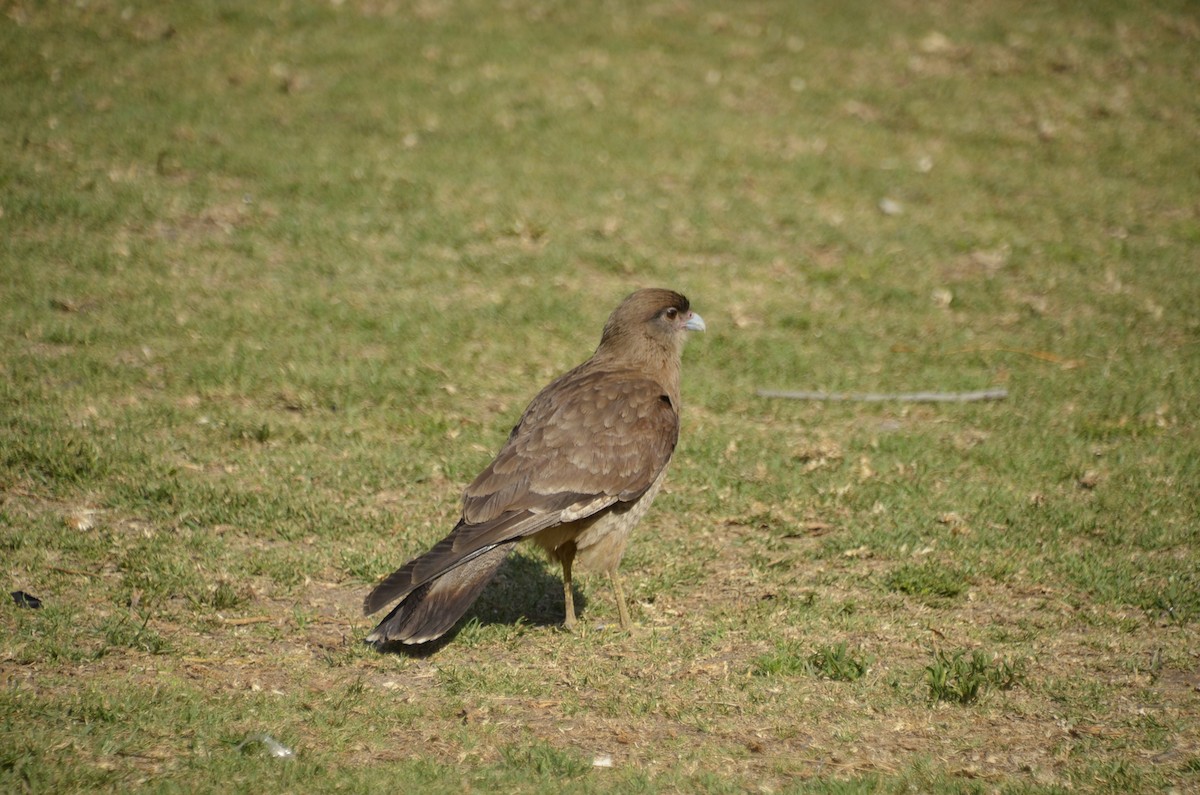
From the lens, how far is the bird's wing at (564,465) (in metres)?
6.29

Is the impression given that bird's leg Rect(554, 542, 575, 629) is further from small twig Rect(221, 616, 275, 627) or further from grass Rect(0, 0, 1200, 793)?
small twig Rect(221, 616, 275, 627)

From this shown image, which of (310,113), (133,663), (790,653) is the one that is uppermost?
(310,113)

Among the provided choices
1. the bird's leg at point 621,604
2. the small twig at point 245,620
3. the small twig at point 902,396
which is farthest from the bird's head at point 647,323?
the small twig at point 245,620

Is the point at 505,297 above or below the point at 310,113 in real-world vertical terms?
below

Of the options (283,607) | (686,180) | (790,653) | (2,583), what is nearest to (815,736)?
(790,653)

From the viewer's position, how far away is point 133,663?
6184 millimetres

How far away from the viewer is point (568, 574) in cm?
708

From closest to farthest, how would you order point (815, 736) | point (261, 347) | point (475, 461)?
point (815, 736)
point (475, 461)
point (261, 347)

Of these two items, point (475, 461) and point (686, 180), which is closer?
point (475, 461)

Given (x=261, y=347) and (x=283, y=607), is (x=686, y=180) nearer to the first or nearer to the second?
(x=261, y=347)

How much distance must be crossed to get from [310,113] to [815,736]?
1063 centimetres

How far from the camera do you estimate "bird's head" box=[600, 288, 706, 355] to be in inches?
301

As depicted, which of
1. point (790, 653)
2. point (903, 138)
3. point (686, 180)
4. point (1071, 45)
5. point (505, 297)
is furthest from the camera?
point (1071, 45)

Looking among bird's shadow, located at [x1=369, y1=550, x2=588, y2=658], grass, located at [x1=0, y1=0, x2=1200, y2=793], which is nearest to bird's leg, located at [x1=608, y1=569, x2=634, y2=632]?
grass, located at [x1=0, y1=0, x2=1200, y2=793]
